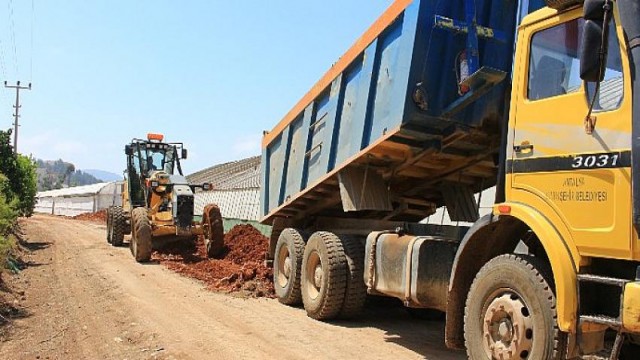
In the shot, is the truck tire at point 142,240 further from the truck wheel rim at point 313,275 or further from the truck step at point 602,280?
the truck step at point 602,280

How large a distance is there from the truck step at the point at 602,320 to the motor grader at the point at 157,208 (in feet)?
35.1

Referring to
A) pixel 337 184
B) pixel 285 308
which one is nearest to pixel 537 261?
pixel 337 184

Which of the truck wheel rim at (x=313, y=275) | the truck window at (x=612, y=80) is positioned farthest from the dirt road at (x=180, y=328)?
the truck window at (x=612, y=80)

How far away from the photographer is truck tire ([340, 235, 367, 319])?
7148 mm

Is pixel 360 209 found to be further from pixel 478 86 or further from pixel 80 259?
pixel 80 259

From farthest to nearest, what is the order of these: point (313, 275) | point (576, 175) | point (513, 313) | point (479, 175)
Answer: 1. point (313, 275)
2. point (479, 175)
3. point (513, 313)
4. point (576, 175)

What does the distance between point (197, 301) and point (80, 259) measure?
21.3 ft

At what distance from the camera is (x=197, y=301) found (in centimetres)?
855

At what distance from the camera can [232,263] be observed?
40.6 feet

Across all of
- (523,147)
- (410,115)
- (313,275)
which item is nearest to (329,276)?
(313,275)

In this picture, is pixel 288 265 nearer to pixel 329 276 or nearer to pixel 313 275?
pixel 313 275

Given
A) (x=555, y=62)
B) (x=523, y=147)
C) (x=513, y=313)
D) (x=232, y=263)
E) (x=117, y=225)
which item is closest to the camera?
(x=513, y=313)

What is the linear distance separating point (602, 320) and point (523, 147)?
1358 millimetres

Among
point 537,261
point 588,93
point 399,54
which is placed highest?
point 399,54
